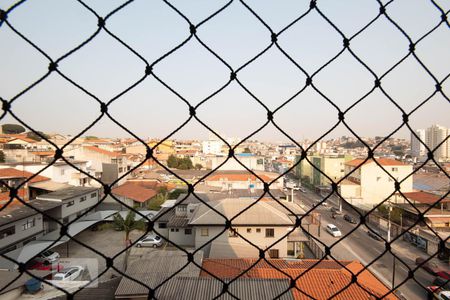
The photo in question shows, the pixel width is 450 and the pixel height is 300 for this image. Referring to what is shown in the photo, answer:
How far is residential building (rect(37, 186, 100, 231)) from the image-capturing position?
7.65m

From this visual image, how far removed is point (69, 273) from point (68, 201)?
3.04 metres

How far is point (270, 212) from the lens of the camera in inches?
Result: 258

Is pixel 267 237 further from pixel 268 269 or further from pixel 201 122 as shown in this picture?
pixel 201 122

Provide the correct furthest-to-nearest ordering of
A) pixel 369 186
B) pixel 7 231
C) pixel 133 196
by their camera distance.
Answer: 1. pixel 369 186
2. pixel 133 196
3. pixel 7 231

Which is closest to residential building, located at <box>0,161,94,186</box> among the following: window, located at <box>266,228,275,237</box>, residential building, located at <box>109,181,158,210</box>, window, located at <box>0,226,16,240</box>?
residential building, located at <box>109,181,158,210</box>

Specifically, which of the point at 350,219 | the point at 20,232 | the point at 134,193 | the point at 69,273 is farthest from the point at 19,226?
the point at 350,219

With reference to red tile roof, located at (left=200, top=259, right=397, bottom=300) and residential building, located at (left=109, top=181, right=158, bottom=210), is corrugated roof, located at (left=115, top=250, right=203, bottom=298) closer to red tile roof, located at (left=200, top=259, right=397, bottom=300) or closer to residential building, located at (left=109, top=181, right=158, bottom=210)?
red tile roof, located at (left=200, top=259, right=397, bottom=300)

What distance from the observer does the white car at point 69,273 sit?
501 cm

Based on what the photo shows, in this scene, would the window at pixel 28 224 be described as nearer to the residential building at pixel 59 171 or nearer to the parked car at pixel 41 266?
the parked car at pixel 41 266

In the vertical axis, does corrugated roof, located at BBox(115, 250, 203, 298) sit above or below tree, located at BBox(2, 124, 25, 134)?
below

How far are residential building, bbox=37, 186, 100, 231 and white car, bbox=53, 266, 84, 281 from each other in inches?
70.2

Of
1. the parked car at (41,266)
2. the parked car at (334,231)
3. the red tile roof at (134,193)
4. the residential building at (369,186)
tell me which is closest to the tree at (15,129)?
the parked car at (41,266)

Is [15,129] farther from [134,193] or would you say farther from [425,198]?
[425,198]

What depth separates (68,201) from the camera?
7.82 metres
